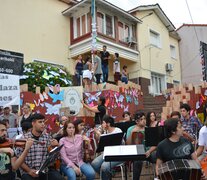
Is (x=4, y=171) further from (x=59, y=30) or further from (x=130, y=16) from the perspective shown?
(x=130, y=16)

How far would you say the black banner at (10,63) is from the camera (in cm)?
806

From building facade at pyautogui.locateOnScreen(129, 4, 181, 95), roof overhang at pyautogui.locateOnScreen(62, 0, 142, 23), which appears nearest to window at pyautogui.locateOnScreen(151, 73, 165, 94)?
building facade at pyautogui.locateOnScreen(129, 4, 181, 95)

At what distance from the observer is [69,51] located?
18688mm

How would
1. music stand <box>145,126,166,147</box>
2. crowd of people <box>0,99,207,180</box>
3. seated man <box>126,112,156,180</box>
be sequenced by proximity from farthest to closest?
seated man <box>126,112,156,180</box> < music stand <box>145,126,166,147</box> < crowd of people <box>0,99,207,180</box>

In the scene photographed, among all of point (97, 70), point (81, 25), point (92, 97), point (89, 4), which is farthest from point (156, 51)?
point (92, 97)

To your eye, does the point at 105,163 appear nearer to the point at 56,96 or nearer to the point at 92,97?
the point at 56,96

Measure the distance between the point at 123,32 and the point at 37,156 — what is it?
16393 mm

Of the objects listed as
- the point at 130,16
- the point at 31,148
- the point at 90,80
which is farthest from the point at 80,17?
the point at 31,148

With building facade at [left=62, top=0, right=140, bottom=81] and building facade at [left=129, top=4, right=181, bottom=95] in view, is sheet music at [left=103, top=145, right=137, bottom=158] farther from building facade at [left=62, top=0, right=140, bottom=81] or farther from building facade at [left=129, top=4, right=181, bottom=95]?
building facade at [left=129, top=4, right=181, bottom=95]

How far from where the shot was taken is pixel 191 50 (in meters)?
25.4

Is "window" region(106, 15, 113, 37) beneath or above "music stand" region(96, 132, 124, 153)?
above

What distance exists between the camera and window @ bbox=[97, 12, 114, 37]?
732 inches

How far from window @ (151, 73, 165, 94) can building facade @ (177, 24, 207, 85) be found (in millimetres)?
3193

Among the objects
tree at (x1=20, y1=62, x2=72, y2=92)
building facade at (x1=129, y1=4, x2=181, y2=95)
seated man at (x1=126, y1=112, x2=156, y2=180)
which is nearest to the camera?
seated man at (x1=126, y1=112, x2=156, y2=180)
